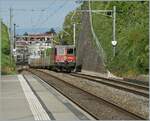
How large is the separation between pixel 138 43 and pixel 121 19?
16451 mm

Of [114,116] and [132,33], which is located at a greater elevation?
[132,33]

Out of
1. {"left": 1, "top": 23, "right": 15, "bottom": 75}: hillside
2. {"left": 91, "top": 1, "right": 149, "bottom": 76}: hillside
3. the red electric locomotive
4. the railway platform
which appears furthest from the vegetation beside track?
the railway platform

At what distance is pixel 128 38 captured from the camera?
153 feet

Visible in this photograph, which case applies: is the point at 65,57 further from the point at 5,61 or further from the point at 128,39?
the point at 128,39

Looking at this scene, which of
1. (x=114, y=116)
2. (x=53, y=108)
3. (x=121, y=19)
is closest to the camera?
(x=114, y=116)

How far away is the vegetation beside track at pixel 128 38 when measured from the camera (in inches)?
1761

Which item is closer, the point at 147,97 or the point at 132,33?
the point at 147,97

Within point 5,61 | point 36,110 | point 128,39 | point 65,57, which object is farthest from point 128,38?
point 36,110

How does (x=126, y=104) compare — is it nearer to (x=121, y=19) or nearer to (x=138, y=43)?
(x=138, y=43)

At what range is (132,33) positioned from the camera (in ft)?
149

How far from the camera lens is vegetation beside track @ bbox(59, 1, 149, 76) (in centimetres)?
4472

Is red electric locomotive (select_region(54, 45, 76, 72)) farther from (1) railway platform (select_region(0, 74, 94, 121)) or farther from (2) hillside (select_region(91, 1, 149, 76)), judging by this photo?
(1) railway platform (select_region(0, 74, 94, 121))

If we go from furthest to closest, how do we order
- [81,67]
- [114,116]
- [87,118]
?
[81,67], [114,116], [87,118]

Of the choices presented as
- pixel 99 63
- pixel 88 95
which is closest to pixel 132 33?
pixel 99 63
